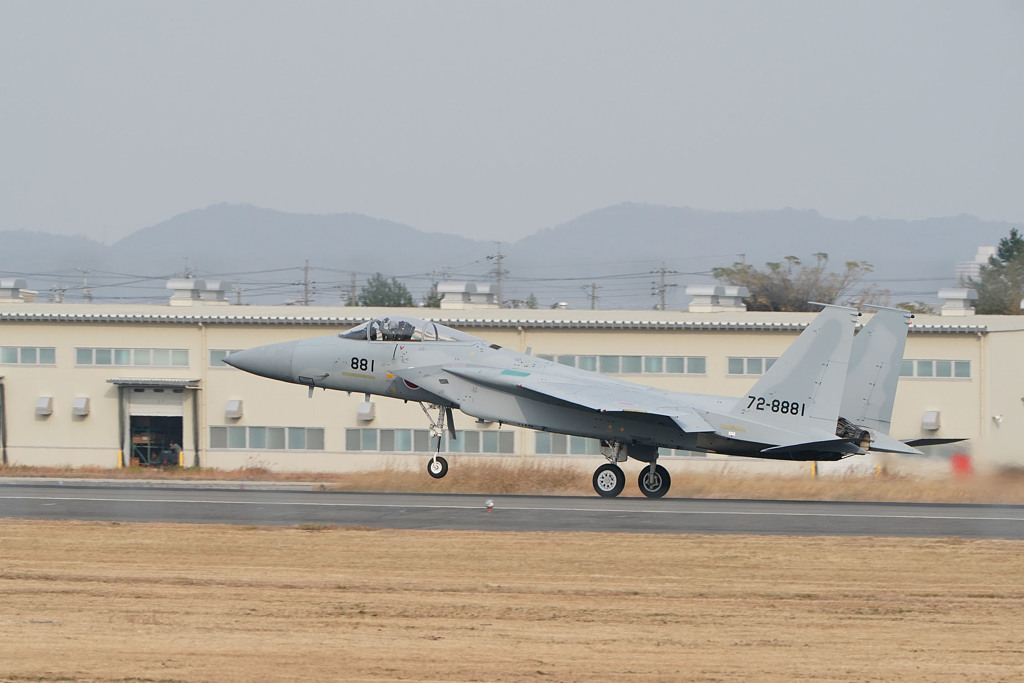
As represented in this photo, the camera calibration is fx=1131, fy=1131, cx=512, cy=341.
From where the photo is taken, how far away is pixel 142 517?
73.4 feet

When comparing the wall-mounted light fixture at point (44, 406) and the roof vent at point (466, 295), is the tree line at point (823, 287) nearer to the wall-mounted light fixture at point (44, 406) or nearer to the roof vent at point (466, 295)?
the roof vent at point (466, 295)

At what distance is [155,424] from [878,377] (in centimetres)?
3266

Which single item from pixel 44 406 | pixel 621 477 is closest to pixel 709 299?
pixel 621 477

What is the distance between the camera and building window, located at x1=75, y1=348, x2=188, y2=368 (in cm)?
4669

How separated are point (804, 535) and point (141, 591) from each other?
37.6 feet

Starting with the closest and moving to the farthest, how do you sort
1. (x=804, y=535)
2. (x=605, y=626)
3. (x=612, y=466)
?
1. (x=605, y=626)
2. (x=804, y=535)
3. (x=612, y=466)

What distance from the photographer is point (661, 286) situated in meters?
56.4

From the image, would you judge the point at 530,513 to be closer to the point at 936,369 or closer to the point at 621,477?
the point at 621,477

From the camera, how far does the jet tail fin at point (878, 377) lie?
2509 cm

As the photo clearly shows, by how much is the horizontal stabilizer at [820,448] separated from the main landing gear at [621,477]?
2.83m

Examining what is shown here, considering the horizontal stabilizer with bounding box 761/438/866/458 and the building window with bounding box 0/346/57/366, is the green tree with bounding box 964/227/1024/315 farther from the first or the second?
the building window with bounding box 0/346/57/366

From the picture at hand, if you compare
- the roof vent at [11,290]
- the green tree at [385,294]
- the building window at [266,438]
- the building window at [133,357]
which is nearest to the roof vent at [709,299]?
the building window at [266,438]

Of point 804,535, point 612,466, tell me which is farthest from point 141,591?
point 612,466

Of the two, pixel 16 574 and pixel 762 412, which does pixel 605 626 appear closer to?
pixel 16 574
